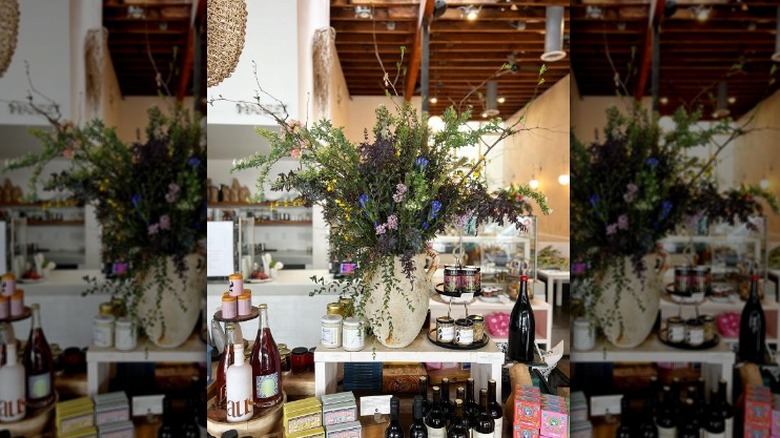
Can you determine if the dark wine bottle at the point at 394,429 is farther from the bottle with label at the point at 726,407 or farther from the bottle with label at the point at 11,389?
the bottle with label at the point at 11,389

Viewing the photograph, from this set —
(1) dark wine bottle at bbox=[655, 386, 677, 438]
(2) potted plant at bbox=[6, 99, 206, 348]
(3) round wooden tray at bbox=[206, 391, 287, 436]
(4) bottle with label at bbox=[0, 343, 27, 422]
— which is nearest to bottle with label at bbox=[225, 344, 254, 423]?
(3) round wooden tray at bbox=[206, 391, 287, 436]

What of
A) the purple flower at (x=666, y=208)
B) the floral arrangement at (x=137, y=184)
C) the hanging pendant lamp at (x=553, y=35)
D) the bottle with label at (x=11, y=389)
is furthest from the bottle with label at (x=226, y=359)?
the hanging pendant lamp at (x=553, y=35)

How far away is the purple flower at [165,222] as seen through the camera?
1277 millimetres

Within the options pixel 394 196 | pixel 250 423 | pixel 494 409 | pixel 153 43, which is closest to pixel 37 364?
pixel 250 423

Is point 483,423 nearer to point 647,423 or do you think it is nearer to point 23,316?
point 647,423

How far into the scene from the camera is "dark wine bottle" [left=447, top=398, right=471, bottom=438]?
134cm

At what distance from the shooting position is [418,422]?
1.37 metres

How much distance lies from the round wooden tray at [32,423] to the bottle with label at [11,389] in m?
0.01

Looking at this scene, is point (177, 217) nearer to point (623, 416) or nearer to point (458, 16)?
point (458, 16)

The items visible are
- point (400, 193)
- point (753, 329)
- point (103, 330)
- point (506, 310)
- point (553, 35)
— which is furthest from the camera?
point (506, 310)

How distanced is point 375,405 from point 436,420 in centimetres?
20

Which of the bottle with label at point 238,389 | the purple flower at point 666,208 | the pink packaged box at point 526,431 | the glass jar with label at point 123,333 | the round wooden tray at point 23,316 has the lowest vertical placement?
the pink packaged box at point 526,431

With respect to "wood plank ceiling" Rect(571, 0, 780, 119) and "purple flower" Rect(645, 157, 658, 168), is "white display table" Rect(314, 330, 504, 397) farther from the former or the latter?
"wood plank ceiling" Rect(571, 0, 780, 119)

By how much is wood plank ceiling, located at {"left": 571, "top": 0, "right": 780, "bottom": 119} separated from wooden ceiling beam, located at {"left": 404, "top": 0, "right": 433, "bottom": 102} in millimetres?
667
